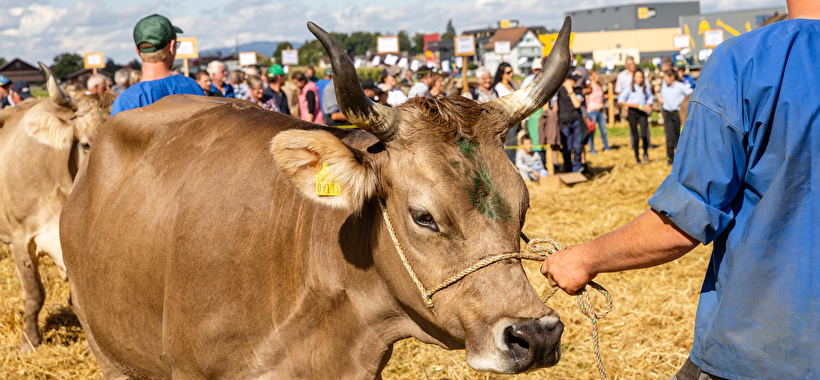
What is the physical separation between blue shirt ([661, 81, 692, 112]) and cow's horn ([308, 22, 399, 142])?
11972 millimetres

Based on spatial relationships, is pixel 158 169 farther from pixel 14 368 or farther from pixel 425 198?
pixel 14 368

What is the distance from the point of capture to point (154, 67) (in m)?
4.10

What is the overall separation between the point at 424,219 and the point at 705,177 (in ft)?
2.98

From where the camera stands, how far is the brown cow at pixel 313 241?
219 cm

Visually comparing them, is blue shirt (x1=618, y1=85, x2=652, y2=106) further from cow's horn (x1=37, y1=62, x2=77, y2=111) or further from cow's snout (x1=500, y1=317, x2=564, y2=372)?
cow's snout (x1=500, y1=317, x2=564, y2=372)

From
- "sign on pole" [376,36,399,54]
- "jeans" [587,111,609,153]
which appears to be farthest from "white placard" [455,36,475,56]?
"jeans" [587,111,609,153]

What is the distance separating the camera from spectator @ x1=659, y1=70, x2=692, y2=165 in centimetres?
1305

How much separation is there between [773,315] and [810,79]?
61 cm

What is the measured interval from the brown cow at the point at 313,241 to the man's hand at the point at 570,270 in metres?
0.10

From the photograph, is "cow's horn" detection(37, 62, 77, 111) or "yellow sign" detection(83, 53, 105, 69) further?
"yellow sign" detection(83, 53, 105, 69)

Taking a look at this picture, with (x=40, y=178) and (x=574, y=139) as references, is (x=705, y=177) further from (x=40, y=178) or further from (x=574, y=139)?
(x=574, y=139)

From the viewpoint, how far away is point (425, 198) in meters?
2.23

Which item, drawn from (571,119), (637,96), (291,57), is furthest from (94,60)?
(637,96)

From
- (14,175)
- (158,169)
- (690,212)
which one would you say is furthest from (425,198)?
(14,175)
